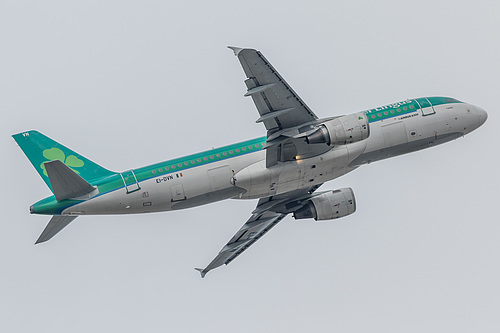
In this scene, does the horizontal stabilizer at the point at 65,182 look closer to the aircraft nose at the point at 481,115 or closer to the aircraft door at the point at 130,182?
the aircraft door at the point at 130,182

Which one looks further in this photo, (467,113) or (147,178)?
(467,113)

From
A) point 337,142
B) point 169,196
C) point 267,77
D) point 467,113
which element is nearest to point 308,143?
point 337,142

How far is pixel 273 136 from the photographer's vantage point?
5388 cm

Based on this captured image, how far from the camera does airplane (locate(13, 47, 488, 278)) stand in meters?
52.0

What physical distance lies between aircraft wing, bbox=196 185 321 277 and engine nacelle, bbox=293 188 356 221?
90cm

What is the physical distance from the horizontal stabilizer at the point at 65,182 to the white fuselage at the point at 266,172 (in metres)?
0.77

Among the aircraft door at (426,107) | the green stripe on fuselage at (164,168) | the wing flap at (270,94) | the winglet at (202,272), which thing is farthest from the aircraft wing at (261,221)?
the aircraft door at (426,107)

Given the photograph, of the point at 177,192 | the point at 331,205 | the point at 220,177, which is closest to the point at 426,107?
the point at 331,205

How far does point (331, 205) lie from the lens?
60750mm

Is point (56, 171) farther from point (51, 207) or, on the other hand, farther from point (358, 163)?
point (358, 163)

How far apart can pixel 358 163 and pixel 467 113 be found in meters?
8.98

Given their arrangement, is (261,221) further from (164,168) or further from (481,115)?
(481,115)

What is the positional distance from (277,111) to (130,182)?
10.1 metres

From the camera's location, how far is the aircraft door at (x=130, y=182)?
53.6 metres
